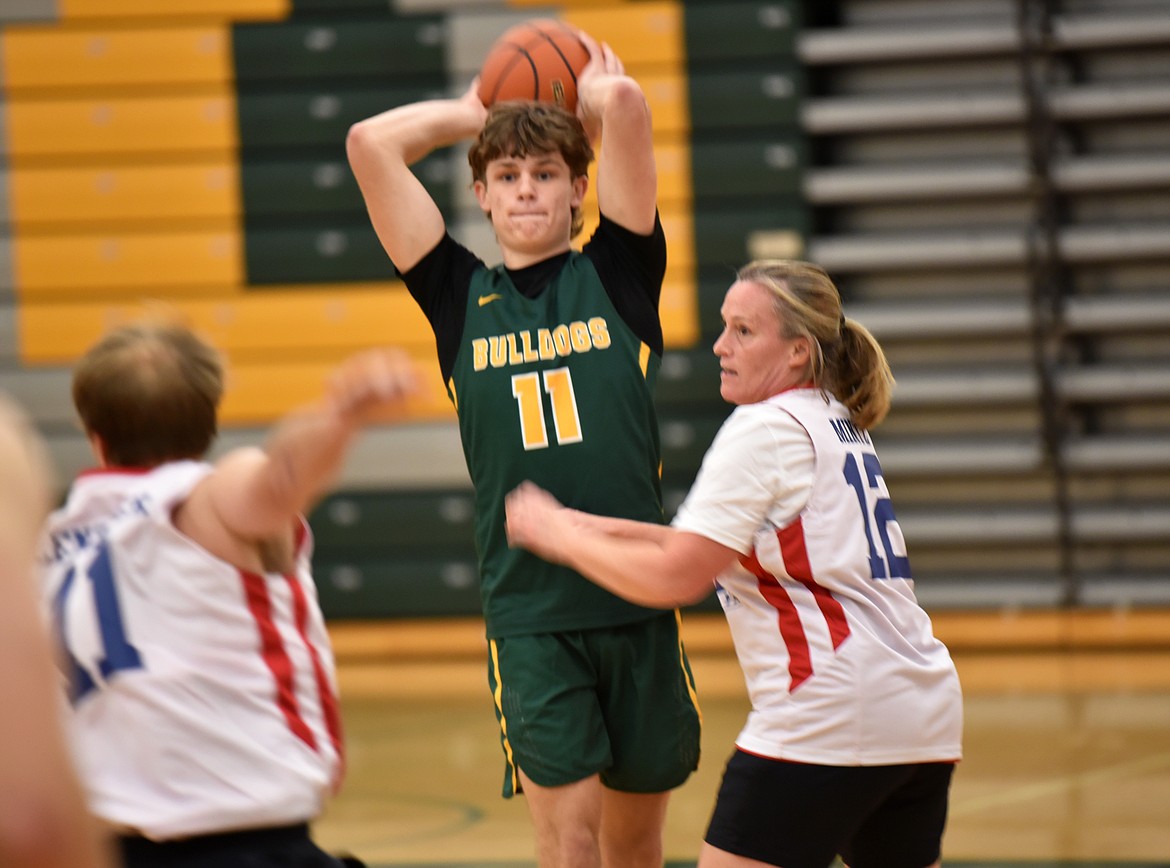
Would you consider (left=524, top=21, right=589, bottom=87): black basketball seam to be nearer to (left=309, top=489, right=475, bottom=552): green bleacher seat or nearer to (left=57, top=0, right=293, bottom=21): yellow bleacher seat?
(left=309, top=489, right=475, bottom=552): green bleacher seat

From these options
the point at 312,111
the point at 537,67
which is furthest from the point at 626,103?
the point at 312,111

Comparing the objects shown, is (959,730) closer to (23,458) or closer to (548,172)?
(548,172)

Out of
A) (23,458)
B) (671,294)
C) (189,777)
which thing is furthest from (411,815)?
(23,458)

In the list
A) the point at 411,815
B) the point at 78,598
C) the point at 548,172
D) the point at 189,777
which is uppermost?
the point at 548,172

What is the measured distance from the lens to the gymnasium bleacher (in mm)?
8383

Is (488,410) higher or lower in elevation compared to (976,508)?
higher

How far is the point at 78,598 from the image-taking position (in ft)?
7.35

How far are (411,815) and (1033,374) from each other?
4.37 m

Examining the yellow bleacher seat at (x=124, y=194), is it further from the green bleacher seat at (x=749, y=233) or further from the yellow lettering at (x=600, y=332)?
the yellow lettering at (x=600, y=332)

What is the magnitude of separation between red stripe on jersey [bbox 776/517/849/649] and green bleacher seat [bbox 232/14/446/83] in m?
6.59

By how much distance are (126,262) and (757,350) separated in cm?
686

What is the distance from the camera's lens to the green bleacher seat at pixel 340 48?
29.3ft

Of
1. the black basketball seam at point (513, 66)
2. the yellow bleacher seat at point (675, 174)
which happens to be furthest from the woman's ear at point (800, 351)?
the yellow bleacher seat at point (675, 174)

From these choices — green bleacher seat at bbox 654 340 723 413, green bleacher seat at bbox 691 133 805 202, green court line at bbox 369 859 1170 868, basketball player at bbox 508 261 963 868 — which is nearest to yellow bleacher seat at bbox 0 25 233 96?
green bleacher seat at bbox 691 133 805 202
